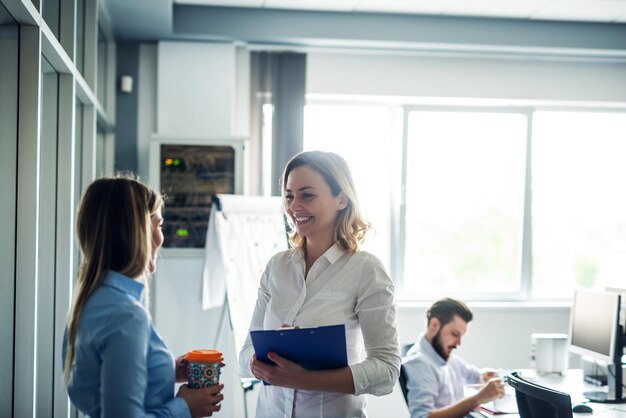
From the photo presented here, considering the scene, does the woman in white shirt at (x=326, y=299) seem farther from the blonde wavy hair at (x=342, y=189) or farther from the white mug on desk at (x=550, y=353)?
the white mug on desk at (x=550, y=353)

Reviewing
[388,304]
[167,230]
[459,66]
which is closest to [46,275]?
[167,230]

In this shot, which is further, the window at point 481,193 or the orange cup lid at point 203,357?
the window at point 481,193

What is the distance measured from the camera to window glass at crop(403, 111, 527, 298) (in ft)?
16.6

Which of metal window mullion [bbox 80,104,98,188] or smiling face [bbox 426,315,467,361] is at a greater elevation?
metal window mullion [bbox 80,104,98,188]

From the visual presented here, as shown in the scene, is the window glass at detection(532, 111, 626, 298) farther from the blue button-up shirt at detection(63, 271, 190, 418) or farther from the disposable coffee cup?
the blue button-up shirt at detection(63, 271, 190, 418)

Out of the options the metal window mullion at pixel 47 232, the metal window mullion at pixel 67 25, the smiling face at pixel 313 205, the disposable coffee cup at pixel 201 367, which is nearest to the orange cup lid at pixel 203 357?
the disposable coffee cup at pixel 201 367

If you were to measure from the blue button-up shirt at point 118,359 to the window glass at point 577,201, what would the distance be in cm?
430

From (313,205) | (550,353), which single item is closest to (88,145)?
(313,205)

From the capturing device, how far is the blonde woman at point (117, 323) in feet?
4.06

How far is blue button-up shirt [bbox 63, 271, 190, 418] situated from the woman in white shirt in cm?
33

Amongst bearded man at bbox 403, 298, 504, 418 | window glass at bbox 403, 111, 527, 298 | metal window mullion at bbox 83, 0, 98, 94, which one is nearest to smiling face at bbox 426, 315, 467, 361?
bearded man at bbox 403, 298, 504, 418

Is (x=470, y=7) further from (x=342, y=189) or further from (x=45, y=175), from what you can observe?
(x=342, y=189)

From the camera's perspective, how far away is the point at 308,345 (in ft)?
5.11

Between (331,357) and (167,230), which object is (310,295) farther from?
(167,230)
